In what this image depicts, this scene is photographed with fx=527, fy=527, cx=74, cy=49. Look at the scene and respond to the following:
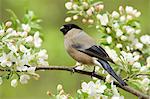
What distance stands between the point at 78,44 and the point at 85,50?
94 mm

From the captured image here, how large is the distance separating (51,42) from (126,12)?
285 centimetres

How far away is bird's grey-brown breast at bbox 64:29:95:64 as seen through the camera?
293 centimetres

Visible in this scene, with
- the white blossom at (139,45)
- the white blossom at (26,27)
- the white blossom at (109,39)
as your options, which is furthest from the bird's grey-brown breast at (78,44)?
the white blossom at (26,27)

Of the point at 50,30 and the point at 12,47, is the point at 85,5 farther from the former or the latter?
the point at 50,30

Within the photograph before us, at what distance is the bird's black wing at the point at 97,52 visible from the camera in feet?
9.10

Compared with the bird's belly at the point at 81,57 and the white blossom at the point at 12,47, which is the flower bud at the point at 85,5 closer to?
the bird's belly at the point at 81,57

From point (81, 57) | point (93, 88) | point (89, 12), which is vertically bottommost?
point (93, 88)

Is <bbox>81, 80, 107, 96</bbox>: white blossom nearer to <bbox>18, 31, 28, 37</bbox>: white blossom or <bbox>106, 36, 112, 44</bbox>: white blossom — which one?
<bbox>18, 31, 28, 37</bbox>: white blossom

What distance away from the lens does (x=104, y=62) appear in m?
2.76

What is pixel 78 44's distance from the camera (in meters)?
3.07

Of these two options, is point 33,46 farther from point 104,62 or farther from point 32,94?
point 32,94

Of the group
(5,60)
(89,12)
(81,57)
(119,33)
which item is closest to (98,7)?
(89,12)

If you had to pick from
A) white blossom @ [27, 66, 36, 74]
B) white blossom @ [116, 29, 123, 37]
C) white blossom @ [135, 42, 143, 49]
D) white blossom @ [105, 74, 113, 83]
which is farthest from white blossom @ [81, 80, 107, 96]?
white blossom @ [135, 42, 143, 49]

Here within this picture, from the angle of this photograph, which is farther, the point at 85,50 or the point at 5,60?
the point at 85,50
